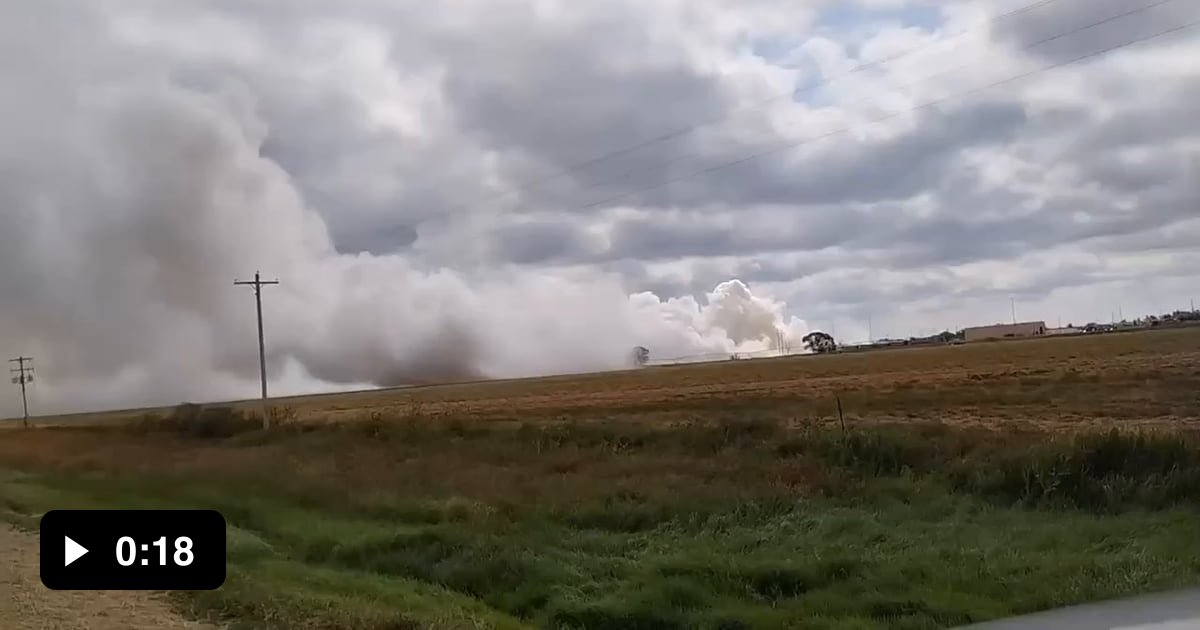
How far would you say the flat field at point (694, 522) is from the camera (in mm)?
12398

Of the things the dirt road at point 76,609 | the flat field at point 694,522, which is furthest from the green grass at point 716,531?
the dirt road at point 76,609

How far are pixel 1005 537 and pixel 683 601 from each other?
539cm

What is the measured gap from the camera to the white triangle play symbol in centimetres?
725

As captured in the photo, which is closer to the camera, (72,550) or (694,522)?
(72,550)

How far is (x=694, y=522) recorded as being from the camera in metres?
18.7
